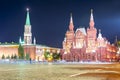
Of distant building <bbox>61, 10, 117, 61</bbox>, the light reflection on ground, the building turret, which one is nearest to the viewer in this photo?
the light reflection on ground

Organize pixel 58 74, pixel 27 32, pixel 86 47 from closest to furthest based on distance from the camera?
pixel 58 74 → pixel 86 47 → pixel 27 32

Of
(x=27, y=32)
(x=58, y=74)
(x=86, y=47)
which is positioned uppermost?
(x=27, y=32)

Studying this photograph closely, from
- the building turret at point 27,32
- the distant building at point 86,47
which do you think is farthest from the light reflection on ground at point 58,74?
the building turret at point 27,32

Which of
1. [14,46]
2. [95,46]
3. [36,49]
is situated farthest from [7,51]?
[95,46]

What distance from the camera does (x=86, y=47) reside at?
13350cm

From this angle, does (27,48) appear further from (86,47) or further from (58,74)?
(58,74)

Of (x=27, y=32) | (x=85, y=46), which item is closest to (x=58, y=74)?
(x=85, y=46)

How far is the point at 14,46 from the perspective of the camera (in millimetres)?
167000

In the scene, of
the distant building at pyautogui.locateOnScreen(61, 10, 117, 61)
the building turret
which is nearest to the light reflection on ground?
the distant building at pyautogui.locateOnScreen(61, 10, 117, 61)

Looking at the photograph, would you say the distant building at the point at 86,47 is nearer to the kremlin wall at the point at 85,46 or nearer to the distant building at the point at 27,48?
the kremlin wall at the point at 85,46

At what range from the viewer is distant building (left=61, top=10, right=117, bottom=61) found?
13138 centimetres

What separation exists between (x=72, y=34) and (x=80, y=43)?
7033 millimetres

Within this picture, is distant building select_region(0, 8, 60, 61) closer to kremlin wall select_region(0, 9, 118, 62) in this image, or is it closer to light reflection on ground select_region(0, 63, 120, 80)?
kremlin wall select_region(0, 9, 118, 62)

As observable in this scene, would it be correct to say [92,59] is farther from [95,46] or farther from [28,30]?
[28,30]
